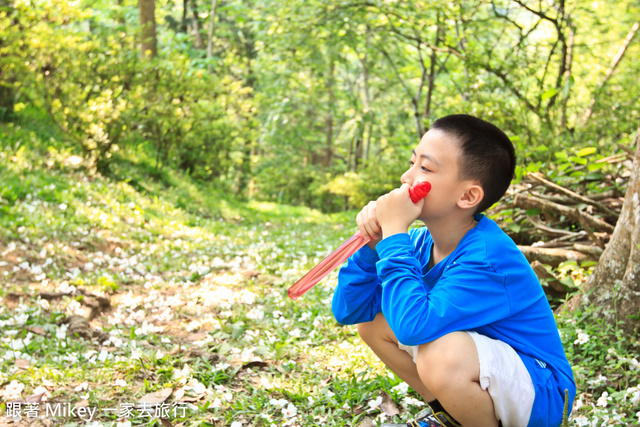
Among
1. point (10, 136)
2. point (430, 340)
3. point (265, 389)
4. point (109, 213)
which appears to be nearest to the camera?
point (430, 340)

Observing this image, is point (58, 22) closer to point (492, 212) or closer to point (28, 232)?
point (28, 232)

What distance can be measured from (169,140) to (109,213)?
3.78m

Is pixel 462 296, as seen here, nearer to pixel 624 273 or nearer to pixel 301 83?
pixel 624 273

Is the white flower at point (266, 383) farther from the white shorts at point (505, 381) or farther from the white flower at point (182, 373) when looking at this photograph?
the white shorts at point (505, 381)

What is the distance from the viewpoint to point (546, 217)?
428 cm

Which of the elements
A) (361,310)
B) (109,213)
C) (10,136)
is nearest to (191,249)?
(109,213)

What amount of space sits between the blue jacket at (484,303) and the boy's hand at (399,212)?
41 mm

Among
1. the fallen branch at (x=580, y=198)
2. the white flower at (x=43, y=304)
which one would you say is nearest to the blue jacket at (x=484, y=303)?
the fallen branch at (x=580, y=198)

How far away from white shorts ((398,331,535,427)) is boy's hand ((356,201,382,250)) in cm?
52

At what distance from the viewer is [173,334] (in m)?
3.57

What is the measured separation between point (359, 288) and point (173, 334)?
1.86m

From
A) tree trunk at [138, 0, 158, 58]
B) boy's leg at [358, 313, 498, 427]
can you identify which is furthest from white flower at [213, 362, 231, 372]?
tree trunk at [138, 0, 158, 58]

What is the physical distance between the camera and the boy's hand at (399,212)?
1941mm

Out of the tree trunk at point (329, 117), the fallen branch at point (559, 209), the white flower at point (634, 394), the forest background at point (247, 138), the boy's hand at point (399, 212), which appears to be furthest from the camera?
the tree trunk at point (329, 117)
